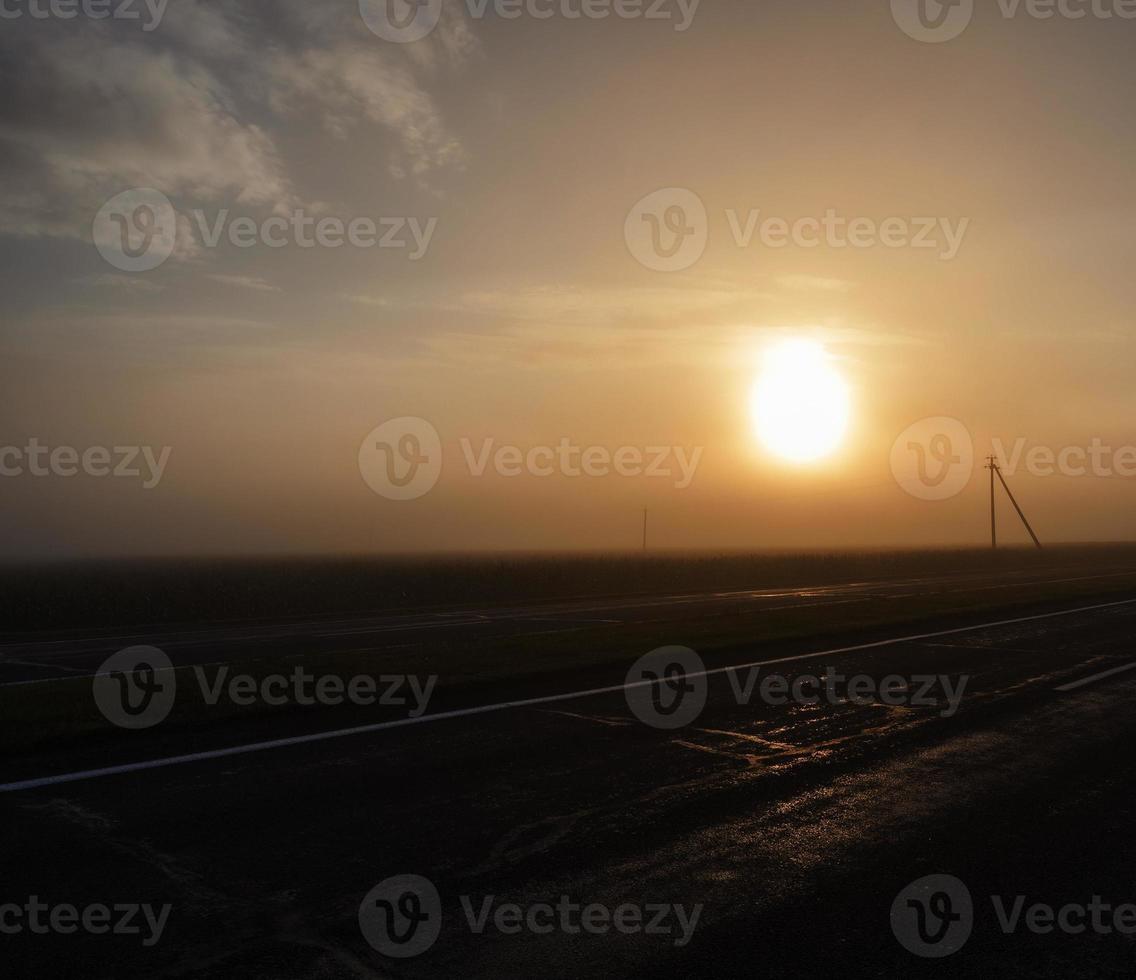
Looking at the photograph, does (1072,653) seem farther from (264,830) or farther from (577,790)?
(264,830)

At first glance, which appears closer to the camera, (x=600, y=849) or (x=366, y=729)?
(x=600, y=849)

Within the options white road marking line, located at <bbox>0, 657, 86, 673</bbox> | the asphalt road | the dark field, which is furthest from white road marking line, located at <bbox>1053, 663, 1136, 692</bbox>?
the dark field

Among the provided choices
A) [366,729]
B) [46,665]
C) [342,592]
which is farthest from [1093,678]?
[342,592]

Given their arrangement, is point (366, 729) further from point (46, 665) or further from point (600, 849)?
point (46, 665)

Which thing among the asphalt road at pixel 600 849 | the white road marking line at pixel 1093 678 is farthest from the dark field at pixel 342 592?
the white road marking line at pixel 1093 678

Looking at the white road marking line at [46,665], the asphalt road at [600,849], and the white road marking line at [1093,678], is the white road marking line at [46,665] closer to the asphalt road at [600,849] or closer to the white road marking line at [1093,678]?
the asphalt road at [600,849]

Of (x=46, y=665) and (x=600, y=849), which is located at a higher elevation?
(x=46, y=665)

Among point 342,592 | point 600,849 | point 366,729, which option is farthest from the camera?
point 342,592

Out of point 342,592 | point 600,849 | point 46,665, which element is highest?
point 342,592

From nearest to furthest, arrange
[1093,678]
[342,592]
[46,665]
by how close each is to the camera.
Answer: [1093,678]
[46,665]
[342,592]

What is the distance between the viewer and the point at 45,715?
28.3 ft

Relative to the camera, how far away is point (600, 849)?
533cm

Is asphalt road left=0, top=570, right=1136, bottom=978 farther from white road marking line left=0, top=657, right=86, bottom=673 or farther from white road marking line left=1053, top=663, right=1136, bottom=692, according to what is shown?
white road marking line left=0, top=657, right=86, bottom=673

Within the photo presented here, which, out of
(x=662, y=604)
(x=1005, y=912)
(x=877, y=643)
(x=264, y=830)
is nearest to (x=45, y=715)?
(x=264, y=830)
